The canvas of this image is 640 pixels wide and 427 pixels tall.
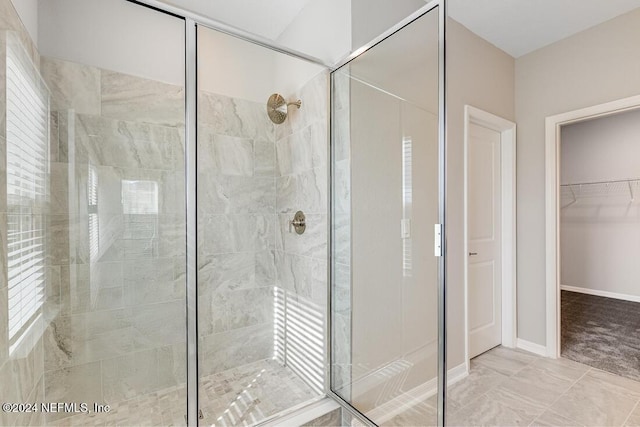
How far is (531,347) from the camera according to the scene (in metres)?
2.67

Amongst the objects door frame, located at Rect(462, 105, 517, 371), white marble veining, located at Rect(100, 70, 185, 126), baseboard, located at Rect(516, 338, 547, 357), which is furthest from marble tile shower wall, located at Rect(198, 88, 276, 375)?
baseboard, located at Rect(516, 338, 547, 357)

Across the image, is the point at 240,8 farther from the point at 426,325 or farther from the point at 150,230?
the point at 426,325

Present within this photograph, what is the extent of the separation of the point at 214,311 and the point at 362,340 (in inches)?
37.2

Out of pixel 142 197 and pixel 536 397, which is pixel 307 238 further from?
pixel 536 397

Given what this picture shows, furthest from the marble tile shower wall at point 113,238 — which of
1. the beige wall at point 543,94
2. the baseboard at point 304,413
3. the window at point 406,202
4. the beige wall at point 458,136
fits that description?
the beige wall at point 543,94

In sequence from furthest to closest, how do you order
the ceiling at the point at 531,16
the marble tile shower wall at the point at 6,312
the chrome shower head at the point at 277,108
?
the ceiling at the point at 531,16, the chrome shower head at the point at 277,108, the marble tile shower wall at the point at 6,312

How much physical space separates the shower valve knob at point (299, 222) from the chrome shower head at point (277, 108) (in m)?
0.61

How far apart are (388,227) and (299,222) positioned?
0.64 m

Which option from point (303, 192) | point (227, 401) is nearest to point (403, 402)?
point (227, 401)

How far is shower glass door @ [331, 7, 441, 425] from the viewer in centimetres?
140

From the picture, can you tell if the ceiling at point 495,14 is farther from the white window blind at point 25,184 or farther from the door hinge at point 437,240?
the door hinge at point 437,240

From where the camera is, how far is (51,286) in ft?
4.64

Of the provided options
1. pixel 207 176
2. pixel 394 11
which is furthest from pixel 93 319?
pixel 394 11

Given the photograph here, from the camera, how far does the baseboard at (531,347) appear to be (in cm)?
261
